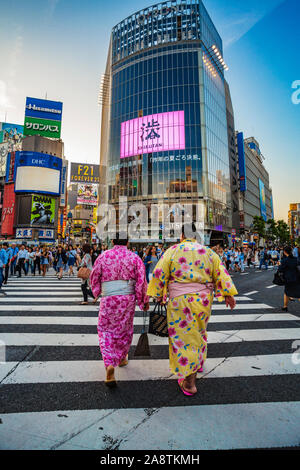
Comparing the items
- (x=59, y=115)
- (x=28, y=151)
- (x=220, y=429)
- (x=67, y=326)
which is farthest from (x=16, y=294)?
(x=59, y=115)

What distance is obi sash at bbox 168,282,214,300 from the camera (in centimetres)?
274

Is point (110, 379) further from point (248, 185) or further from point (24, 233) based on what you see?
point (248, 185)

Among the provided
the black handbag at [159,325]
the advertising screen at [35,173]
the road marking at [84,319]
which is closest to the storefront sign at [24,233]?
the advertising screen at [35,173]

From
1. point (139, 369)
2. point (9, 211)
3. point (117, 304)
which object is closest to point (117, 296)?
point (117, 304)

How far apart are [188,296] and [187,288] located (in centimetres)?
9

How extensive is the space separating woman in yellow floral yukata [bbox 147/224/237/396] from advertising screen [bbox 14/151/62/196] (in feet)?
139

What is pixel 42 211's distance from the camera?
40406 mm

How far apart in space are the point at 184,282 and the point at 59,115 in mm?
47960

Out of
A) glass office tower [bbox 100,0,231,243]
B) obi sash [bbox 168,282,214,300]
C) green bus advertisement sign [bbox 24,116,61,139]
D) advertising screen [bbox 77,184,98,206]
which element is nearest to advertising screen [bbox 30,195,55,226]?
green bus advertisement sign [bbox 24,116,61,139]

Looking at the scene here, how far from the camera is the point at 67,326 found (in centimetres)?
494

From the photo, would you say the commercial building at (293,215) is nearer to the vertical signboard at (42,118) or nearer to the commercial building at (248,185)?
the commercial building at (248,185)

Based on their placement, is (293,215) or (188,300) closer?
(188,300)

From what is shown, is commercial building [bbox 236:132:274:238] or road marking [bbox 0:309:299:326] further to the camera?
commercial building [bbox 236:132:274:238]

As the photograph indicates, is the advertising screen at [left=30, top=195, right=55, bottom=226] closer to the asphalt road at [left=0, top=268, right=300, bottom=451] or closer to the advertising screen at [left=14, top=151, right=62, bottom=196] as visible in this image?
the advertising screen at [left=14, top=151, right=62, bottom=196]
